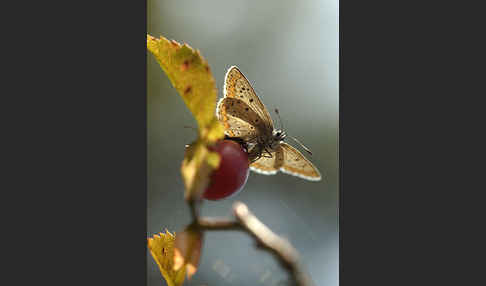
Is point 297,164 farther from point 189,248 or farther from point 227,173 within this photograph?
point 189,248

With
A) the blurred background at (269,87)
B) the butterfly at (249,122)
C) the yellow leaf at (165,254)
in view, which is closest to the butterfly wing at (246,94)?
the butterfly at (249,122)

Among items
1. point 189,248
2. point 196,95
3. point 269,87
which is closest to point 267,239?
point 189,248

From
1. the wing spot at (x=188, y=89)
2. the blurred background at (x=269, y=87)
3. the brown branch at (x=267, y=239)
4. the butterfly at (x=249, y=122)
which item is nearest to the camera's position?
the brown branch at (x=267, y=239)

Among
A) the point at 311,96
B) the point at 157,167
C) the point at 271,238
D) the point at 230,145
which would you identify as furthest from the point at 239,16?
the point at 271,238

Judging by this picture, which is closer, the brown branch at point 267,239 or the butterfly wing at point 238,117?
the brown branch at point 267,239

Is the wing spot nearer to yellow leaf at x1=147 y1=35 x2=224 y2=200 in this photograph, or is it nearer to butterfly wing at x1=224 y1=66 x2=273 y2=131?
yellow leaf at x1=147 y1=35 x2=224 y2=200

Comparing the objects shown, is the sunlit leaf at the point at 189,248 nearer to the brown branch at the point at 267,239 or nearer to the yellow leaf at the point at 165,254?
the brown branch at the point at 267,239
